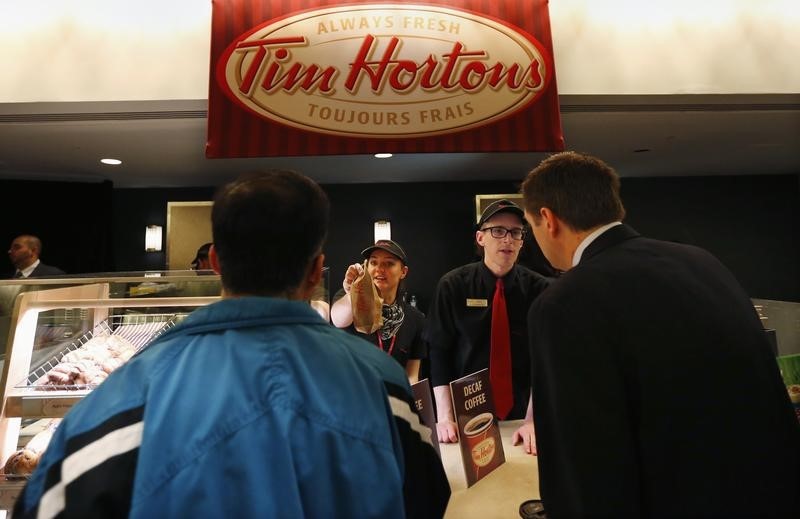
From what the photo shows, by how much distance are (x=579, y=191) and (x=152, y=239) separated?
260 inches

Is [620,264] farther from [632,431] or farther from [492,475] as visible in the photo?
[492,475]

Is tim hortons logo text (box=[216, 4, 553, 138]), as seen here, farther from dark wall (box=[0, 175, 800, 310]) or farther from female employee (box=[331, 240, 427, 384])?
dark wall (box=[0, 175, 800, 310])

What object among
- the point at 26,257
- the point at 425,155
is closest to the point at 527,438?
the point at 425,155

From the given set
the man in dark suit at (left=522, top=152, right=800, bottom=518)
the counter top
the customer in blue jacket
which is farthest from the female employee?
the customer in blue jacket

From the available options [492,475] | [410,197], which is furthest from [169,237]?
[492,475]

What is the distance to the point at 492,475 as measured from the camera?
1390 mm

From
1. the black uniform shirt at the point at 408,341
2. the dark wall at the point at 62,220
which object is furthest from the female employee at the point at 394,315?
the dark wall at the point at 62,220

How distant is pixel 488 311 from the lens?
7.73ft

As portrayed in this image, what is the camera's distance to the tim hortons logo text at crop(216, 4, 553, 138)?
2.35 metres

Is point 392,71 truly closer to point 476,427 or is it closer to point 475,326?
point 475,326

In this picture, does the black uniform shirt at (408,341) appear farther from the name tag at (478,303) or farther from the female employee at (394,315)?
the name tag at (478,303)

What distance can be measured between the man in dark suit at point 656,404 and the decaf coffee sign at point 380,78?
158cm

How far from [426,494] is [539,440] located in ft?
1.15

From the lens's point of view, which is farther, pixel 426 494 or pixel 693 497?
pixel 693 497
